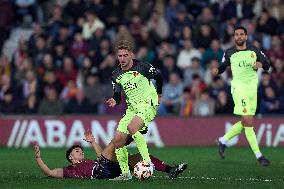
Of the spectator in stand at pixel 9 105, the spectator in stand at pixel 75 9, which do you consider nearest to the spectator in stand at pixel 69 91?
the spectator in stand at pixel 9 105

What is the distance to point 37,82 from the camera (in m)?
23.2

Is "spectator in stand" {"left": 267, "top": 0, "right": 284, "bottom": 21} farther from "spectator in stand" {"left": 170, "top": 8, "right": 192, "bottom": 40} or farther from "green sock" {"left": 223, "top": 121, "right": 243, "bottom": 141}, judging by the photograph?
"green sock" {"left": 223, "top": 121, "right": 243, "bottom": 141}

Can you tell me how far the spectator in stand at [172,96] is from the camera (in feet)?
73.3

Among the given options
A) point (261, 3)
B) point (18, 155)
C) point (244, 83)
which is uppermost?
point (261, 3)

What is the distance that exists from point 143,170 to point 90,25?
40.4ft

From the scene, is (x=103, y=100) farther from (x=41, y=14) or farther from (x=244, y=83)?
(x=244, y=83)

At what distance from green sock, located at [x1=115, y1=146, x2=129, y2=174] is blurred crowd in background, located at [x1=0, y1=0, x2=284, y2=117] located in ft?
29.7

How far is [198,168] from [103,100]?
7752mm

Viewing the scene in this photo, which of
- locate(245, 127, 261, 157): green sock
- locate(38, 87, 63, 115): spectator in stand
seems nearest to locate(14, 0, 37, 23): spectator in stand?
locate(38, 87, 63, 115): spectator in stand

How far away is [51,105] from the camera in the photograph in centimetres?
2209

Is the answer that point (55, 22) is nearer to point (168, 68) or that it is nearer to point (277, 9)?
point (168, 68)

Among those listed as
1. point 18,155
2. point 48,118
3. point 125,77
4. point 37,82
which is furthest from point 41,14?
point 125,77

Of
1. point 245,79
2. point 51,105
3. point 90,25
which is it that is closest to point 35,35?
point 90,25

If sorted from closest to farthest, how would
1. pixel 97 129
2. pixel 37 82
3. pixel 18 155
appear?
pixel 18 155
pixel 97 129
pixel 37 82
